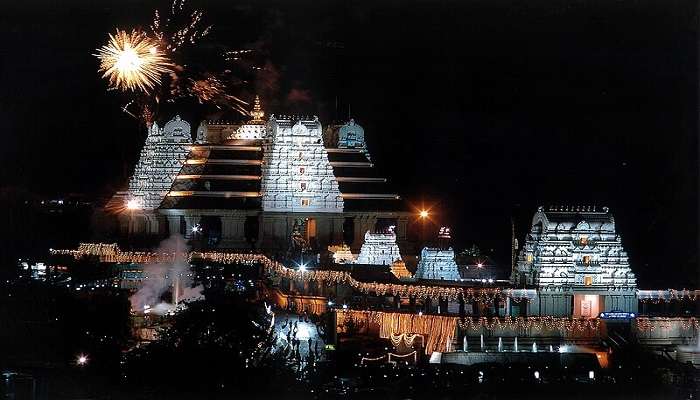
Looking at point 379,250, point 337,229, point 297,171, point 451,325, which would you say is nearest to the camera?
point 451,325

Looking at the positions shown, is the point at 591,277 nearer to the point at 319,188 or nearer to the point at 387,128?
the point at 319,188

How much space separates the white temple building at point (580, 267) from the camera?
97.9ft

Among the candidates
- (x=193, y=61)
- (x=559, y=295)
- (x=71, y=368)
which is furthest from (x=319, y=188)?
(x=71, y=368)

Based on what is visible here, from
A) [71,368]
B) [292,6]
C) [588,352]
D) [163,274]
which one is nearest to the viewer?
[71,368]

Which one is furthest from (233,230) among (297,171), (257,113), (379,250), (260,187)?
(379,250)

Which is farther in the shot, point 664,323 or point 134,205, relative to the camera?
point 134,205

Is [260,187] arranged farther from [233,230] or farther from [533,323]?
[533,323]

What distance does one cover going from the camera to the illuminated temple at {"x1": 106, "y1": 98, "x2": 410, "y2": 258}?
4550 centimetres

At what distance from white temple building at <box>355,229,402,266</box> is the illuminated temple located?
3.85m

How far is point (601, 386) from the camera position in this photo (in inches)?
992

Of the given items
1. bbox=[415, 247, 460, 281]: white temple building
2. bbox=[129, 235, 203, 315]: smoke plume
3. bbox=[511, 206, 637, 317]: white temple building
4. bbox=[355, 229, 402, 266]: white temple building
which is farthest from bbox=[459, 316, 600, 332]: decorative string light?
bbox=[355, 229, 402, 266]: white temple building

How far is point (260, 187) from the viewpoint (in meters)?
46.7

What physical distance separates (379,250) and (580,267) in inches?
378

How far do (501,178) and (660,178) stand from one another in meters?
8.17
